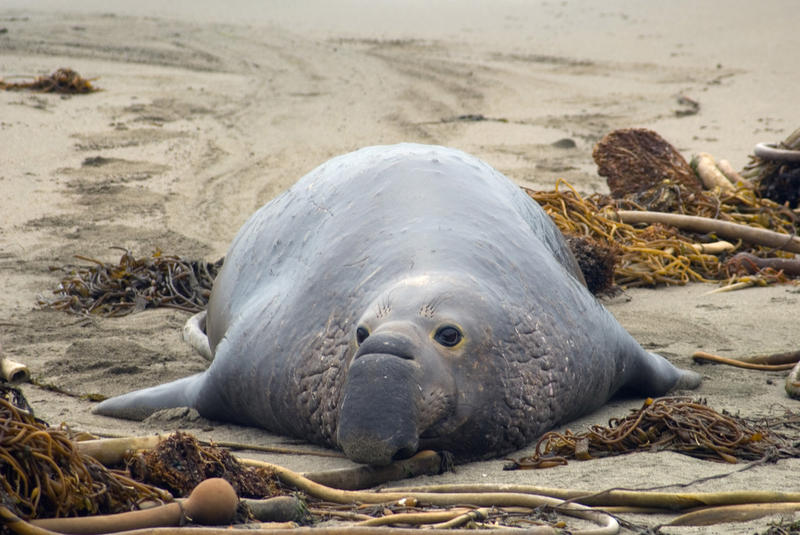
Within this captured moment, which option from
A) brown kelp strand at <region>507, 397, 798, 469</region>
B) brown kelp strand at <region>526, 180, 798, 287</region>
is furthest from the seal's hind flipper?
brown kelp strand at <region>526, 180, 798, 287</region>

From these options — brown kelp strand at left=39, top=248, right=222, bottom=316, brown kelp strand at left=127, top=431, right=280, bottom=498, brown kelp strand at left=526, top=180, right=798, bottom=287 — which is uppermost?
brown kelp strand at left=127, top=431, right=280, bottom=498

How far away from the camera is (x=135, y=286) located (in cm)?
655

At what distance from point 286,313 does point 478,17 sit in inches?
864

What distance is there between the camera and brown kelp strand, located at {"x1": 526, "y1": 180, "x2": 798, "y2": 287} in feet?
22.4

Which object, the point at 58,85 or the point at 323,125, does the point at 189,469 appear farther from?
the point at 58,85

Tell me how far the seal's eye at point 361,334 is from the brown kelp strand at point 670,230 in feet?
11.6

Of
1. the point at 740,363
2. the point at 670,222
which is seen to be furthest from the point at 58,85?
the point at 740,363

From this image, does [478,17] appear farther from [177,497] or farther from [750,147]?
[177,497]

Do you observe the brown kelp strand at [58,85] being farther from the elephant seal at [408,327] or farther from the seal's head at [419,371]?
the seal's head at [419,371]

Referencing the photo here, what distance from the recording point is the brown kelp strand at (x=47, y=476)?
247cm

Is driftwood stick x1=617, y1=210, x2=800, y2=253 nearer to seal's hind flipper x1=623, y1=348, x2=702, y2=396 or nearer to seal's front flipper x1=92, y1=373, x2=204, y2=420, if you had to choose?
seal's hind flipper x1=623, y1=348, x2=702, y2=396

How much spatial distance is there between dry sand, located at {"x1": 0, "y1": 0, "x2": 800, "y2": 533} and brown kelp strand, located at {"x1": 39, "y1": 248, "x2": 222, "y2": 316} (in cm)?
15

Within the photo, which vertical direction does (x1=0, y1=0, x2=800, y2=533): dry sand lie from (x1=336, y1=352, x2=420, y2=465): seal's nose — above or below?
below

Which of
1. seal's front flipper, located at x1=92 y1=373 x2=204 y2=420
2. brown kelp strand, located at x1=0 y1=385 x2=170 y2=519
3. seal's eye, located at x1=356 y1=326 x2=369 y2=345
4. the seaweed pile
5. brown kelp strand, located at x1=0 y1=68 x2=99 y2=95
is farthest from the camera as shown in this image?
brown kelp strand, located at x1=0 y1=68 x2=99 y2=95
